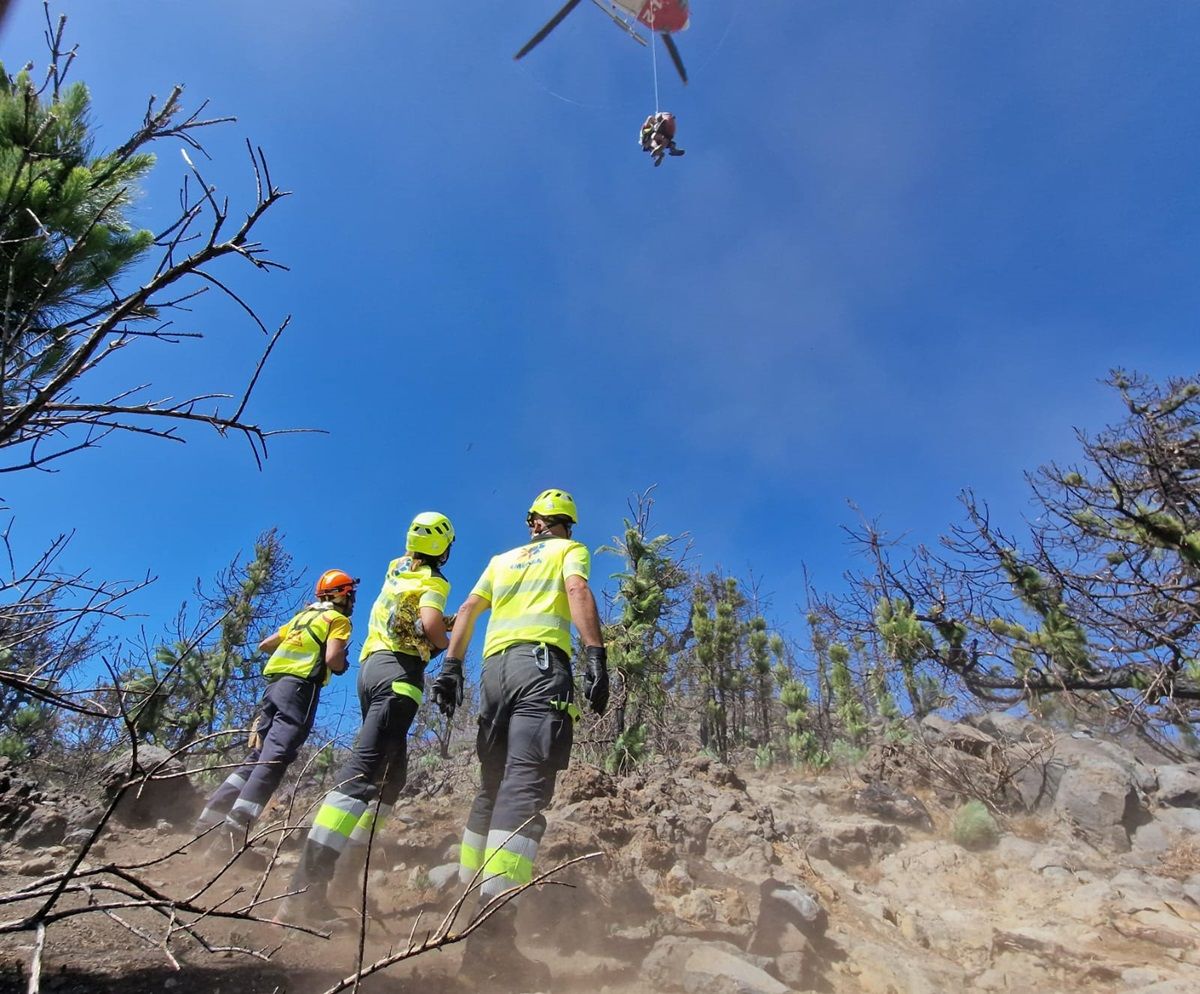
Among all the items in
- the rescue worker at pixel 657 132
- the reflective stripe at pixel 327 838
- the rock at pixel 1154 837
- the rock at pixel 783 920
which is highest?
the rescue worker at pixel 657 132

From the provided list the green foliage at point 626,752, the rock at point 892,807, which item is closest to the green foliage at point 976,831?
the rock at point 892,807

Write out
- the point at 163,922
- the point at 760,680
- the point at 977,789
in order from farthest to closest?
1. the point at 760,680
2. the point at 977,789
3. the point at 163,922

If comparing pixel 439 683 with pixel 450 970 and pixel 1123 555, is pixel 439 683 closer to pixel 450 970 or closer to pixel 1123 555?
pixel 450 970

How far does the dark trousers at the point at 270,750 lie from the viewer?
3826 mm

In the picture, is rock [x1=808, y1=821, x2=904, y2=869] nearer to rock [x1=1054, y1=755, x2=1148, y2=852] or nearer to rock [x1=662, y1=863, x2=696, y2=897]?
rock [x1=662, y1=863, x2=696, y2=897]

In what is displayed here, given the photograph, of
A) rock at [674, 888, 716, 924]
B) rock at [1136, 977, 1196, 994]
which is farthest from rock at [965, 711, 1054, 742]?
rock at [674, 888, 716, 924]

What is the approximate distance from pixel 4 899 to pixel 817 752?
16.0 m

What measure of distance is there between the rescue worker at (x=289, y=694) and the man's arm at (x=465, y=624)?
1466 millimetres

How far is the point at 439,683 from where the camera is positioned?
3.43 meters

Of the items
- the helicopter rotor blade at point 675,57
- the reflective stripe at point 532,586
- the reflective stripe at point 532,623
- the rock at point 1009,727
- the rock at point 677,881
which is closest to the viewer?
the reflective stripe at point 532,623

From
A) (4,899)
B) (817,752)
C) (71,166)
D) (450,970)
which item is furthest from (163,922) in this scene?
(817,752)

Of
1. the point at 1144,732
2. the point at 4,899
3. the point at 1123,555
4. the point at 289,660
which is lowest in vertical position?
the point at 4,899

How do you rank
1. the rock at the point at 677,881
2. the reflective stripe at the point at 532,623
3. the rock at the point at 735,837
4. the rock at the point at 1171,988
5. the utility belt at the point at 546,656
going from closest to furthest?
the rock at the point at 1171,988 → the utility belt at the point at 546,656 → the reflective stripe at the point at 532,623 → the rock at the point at 677,881 → the rock at the point at 735,837

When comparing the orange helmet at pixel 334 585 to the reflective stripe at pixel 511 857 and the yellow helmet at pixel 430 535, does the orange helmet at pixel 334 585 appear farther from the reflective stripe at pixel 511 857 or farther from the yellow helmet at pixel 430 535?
the reflective stripe at pixel 511 857
